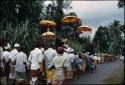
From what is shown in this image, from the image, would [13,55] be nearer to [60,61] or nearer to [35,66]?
[35,66]

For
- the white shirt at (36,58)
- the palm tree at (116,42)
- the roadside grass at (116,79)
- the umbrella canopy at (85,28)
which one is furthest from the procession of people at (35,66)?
the palm tree at (116,42)

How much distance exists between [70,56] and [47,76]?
217 inches

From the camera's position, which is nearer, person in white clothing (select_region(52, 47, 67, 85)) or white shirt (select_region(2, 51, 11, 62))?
person in white clothing (select_region(52, 47, 67, 85))

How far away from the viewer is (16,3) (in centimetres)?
5156

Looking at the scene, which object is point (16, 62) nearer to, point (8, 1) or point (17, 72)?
point (17, 72)

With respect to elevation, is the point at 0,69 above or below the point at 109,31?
above

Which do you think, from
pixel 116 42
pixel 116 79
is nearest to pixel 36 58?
pixel 116 79

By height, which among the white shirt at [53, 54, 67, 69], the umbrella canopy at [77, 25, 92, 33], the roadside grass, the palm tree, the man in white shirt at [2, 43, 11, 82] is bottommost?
the palm tree

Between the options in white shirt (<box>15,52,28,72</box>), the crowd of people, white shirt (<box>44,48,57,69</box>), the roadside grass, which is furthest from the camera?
white shirt (<box>44,48,57,69</box>)

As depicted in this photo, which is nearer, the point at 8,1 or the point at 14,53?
the point at 14,53

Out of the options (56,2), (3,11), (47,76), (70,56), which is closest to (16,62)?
(47,76)

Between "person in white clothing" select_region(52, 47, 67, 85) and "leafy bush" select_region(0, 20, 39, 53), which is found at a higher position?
"person in white clothing" select_region(52, 47, 67, 85)

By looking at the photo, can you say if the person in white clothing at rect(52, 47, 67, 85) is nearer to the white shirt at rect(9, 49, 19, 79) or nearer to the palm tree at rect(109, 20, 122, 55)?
the white shirt at rect(9, 49, 19, 79)

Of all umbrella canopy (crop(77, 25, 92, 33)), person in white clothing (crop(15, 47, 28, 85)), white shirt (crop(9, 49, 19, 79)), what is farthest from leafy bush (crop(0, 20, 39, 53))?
person in white clothing (crop(15, 47, 28, 85))
